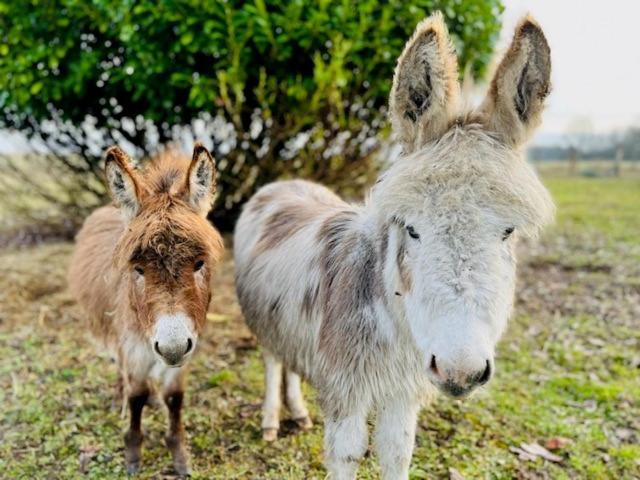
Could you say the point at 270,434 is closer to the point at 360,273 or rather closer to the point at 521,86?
the point at 360,273

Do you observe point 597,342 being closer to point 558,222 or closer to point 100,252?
point 100,252

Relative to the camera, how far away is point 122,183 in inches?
111

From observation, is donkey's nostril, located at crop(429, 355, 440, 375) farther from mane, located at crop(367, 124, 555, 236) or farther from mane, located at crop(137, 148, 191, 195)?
mane, located at crop(137, 148, 191, 195)

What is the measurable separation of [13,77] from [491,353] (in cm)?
556

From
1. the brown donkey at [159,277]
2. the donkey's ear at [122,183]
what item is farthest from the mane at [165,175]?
the donkey's ear at [122,183]

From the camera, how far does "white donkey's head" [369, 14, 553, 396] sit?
5.90 ft

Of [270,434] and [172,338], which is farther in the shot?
[270,434]

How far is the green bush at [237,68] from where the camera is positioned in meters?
4.96

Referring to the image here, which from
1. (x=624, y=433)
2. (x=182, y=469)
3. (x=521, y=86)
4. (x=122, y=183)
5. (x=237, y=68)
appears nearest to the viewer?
(x=521, y=86)

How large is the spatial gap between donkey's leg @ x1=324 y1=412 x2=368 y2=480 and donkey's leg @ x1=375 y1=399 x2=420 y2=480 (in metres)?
0.13

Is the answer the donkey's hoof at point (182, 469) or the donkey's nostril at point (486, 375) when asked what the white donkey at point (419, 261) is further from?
the donkey's hoof at point (182, 469)

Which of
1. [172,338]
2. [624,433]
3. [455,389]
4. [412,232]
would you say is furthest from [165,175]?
[624,433]

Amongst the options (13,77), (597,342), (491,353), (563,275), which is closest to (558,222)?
(563,275)

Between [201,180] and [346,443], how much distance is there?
1.50 m
